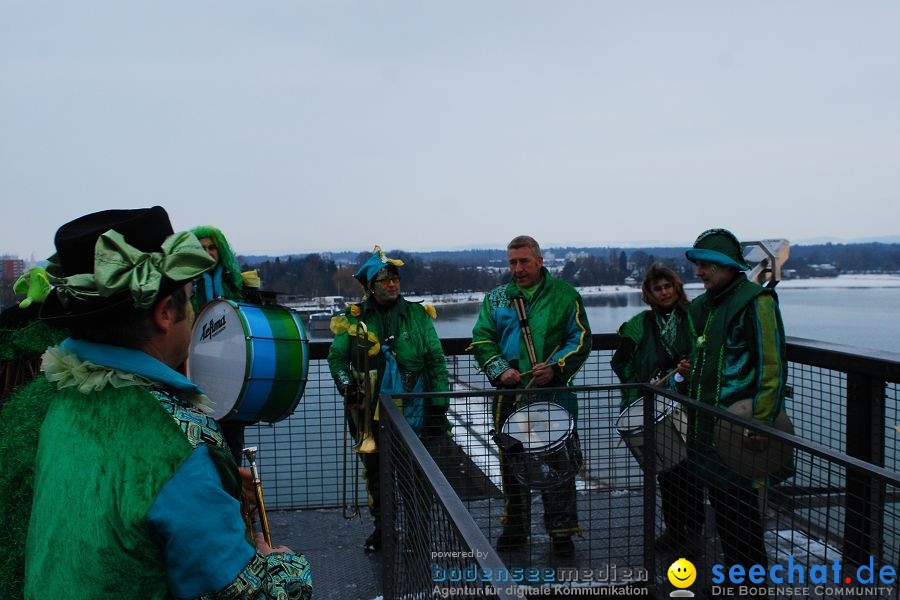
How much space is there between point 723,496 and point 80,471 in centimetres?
255

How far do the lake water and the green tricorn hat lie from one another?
22.0 feet

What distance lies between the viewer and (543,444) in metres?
3.45

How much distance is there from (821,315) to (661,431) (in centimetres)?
3385

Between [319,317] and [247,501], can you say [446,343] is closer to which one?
[247,501]

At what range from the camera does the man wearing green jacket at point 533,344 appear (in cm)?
381

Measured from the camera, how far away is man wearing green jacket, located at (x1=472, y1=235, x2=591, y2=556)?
3811mm

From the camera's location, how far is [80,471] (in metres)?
1.30

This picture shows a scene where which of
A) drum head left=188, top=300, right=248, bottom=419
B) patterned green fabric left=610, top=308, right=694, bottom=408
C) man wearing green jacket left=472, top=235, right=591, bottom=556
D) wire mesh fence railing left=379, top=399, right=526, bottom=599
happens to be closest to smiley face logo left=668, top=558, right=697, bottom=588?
man wearing green jacket left=472, top=235, right=591, bottom=556

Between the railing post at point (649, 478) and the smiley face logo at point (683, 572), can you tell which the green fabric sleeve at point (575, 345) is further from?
the smiley face logo at point (683, 572)

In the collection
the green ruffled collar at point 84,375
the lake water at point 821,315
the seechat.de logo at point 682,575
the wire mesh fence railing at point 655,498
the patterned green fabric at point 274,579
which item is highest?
the green ruffled collar at point 84,375

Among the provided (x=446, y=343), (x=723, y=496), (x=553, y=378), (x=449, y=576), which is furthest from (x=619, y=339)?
(x=449, y=576)

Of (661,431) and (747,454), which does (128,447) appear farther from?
(661,431)

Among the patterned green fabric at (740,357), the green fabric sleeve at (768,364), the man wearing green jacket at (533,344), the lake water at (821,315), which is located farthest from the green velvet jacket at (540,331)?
the lake water at (821,315)

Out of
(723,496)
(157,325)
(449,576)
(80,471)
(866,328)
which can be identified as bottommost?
(866,328)
